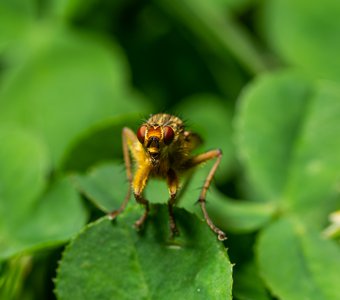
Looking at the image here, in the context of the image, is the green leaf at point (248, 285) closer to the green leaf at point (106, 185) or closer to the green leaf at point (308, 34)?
the green leaf at point (106, 185)

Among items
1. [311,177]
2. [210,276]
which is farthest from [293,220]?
[210,276]

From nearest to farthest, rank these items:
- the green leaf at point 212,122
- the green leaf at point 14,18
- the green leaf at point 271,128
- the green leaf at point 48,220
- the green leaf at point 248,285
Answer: the green leaf at point 248,285 < the green leaf at point 48,220 < the green leaf at point 271,128 < the green leaf at point 212,122 < the green leaf at point 14,18

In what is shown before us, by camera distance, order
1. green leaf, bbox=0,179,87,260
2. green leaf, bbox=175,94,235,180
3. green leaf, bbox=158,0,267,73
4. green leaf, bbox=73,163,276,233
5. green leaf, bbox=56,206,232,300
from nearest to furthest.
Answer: green leaf, bbox=56,206,232,300
green leaf, bbox=73,163,276,233
green leaf, bbox=0,179,87,260
green leaf, bbox=175,94,235,180
green leaf, bbox=158,0,267,73

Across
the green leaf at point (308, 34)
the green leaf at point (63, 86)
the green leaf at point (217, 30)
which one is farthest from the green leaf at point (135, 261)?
the green leaf at point (217, 30)

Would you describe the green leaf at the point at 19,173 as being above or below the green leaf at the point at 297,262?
above

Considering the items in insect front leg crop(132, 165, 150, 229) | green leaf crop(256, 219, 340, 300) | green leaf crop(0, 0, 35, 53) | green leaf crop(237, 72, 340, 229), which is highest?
green leaf crop(0, 0, 35, 53)

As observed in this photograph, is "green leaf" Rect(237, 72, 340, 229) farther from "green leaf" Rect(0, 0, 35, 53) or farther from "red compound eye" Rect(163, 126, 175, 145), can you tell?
"green leaf" Rect(0, 0, 35, 53)

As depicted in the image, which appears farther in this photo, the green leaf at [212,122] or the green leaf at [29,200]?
the green leaf at [212,122]

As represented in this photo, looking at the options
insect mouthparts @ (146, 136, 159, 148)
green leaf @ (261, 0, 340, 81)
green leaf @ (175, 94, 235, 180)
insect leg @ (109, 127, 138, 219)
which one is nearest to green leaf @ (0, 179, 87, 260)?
insect leg @ (109, 127, 138, 219)
